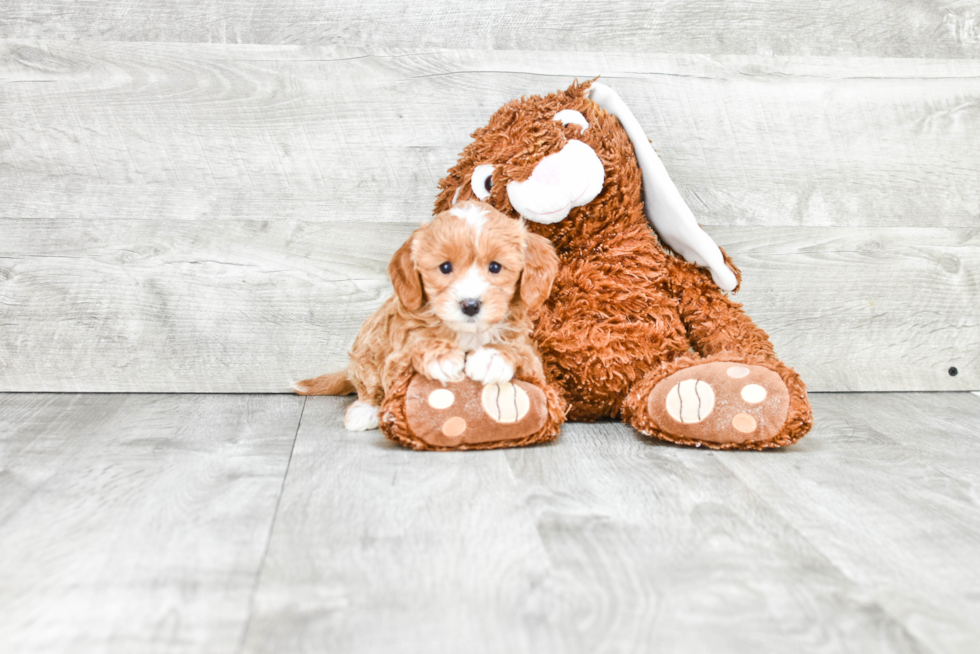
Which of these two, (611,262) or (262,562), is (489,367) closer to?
(611,262)

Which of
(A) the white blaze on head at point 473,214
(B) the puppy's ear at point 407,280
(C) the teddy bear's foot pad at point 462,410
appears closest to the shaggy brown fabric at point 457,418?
(C) the teddy bear's foot pad at point 462,410

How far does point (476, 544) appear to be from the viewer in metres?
0.81

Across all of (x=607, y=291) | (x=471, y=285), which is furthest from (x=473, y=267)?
(x=607, y=291)

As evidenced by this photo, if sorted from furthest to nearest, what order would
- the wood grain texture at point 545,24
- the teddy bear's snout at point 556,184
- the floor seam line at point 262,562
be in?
the wood grain texture at point 545,24
the teddy bear's snout at point 556,184
the floor seam line at point 262,562

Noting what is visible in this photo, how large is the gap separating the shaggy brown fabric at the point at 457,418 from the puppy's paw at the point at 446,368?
12mm

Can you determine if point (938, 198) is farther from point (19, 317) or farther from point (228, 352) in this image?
point (19, 317)

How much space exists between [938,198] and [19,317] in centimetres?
180

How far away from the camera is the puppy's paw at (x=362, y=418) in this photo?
4.09 ft

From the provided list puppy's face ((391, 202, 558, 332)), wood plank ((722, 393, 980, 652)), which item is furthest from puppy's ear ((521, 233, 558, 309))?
wood plank ((722, 393, 980, 652))

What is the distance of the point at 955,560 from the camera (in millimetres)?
812

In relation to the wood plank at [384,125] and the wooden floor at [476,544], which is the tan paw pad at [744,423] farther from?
the wood plank at [384,125]

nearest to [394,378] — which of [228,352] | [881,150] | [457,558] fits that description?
[457,558]

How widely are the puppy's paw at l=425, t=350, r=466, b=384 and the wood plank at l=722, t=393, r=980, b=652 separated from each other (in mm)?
388

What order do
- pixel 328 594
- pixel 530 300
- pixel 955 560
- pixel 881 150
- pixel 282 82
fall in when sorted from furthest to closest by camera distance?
pixel 881 150, pixel 282 82, pixel 530 300, pixel 955 560, pixel 328 594
